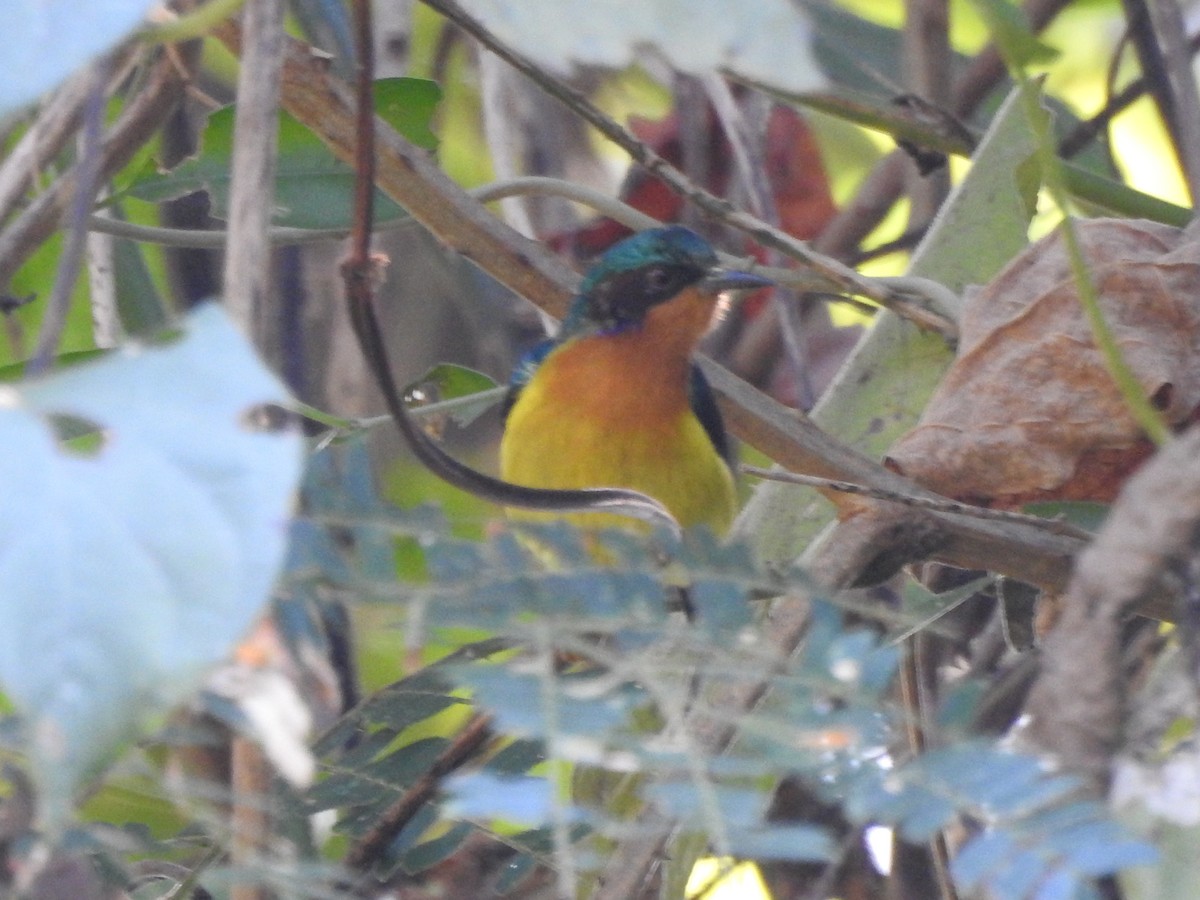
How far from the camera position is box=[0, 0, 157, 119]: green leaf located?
3.15 ft

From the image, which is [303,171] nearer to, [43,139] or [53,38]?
[43,139]

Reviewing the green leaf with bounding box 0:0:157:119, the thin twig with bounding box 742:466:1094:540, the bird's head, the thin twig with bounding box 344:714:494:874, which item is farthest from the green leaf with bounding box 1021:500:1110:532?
the bird's head

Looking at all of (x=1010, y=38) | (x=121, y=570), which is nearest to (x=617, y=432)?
(x=1010, y=38)

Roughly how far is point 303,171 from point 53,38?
5.82ft

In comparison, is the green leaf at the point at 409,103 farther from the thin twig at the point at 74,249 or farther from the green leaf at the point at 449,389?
the thin twig at the point at 74,249

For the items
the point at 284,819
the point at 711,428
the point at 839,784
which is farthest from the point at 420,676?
the point at 711,428

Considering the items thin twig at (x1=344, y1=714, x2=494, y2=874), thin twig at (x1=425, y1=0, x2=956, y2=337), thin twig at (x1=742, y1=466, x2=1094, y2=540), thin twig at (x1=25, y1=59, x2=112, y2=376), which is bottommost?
thin twig at (x1=344, y1=714, x2=494, y2=874)

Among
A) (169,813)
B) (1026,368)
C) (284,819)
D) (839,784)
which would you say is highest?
(1026,368)

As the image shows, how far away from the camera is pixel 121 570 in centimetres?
84

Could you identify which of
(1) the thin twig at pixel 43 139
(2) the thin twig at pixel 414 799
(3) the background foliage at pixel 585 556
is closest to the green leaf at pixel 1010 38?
(3) the background foliage at pixel 585 556

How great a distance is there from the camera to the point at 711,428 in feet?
11.6

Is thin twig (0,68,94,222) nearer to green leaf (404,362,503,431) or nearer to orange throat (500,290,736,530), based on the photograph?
green leaf (404,362,503,431)

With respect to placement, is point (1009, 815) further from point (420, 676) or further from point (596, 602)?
point (420, 676)

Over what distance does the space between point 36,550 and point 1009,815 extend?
0.61 m
